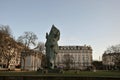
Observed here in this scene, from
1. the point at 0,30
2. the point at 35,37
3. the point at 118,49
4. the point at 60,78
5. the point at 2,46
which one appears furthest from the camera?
the point at 118,49

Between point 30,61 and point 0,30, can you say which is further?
point 30,61

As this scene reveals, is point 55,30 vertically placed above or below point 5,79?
above

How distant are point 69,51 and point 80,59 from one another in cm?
1084

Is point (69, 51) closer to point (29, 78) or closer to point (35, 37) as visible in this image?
point (35, 37)

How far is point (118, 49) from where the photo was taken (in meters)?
77.4

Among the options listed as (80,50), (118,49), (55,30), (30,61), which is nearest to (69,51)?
(80,50)

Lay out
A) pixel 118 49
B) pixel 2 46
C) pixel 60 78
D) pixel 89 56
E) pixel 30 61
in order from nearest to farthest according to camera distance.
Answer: pixel 60 78 < pixel 2 46 < pixel 118 49 < pixel 30 61 < pixel 89 56

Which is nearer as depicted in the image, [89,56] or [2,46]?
[2,46]

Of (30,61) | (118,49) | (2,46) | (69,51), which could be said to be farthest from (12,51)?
(69,51)

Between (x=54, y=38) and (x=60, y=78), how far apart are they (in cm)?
1656

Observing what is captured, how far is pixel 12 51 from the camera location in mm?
66125

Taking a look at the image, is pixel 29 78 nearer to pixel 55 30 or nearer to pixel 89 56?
pixel 55 30

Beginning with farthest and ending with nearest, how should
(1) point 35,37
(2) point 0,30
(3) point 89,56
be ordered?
(3) point 89,56, (1) point 35,37, (2) point 0,30

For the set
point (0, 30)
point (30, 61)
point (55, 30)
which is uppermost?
point (0, 30)
